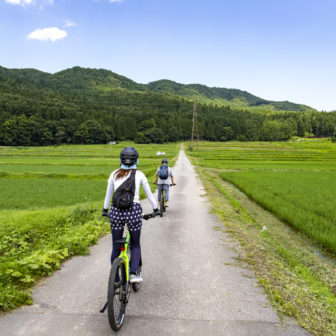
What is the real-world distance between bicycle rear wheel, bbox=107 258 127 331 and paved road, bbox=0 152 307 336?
21 centimetres

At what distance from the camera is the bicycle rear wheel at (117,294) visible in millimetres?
3152

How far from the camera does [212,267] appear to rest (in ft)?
17.7

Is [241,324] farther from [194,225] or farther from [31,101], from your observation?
[31,101]

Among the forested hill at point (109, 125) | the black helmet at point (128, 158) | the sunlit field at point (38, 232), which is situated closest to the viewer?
the black helmet at point (128, 158)

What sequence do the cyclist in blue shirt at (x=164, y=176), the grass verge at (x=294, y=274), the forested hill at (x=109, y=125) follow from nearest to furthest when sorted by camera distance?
the grass verge at (x=294, y=274)
the cyclist in blue shirt at (x=164, y=176)
the forested hill at (x=109, y=125)

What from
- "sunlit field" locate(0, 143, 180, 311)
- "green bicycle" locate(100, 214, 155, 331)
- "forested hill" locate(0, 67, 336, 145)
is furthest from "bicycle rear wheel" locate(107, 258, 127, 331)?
"forested hill" locate(0, 67, 336, 145)

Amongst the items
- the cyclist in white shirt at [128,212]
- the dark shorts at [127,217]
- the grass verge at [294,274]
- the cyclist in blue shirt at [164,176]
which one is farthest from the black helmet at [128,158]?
the cyclist in blue shirt at [164,176]

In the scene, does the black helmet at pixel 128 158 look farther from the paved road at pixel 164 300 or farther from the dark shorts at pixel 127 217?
the paved road at pixel 164 300

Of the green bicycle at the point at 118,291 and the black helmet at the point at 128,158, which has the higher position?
the black helmet at the point at 128,158

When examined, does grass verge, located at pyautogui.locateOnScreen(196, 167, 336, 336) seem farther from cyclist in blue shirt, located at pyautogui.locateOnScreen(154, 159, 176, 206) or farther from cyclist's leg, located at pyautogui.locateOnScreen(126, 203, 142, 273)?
cyclist in blue shirt, located at pyautogui.locateOnScreen(154, 159, 176, 206)

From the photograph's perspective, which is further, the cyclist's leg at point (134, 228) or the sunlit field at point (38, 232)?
the sunlit field at point (38, 232)

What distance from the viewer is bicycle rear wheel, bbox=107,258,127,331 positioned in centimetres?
315

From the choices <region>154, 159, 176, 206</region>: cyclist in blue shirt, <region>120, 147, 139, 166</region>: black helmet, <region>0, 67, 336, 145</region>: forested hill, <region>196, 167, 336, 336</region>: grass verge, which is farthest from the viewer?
<region>0, 67, 336, 145</region>: forested hill

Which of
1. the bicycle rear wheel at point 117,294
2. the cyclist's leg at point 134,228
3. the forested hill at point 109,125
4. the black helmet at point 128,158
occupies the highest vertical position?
the forested hill at point 109,125
